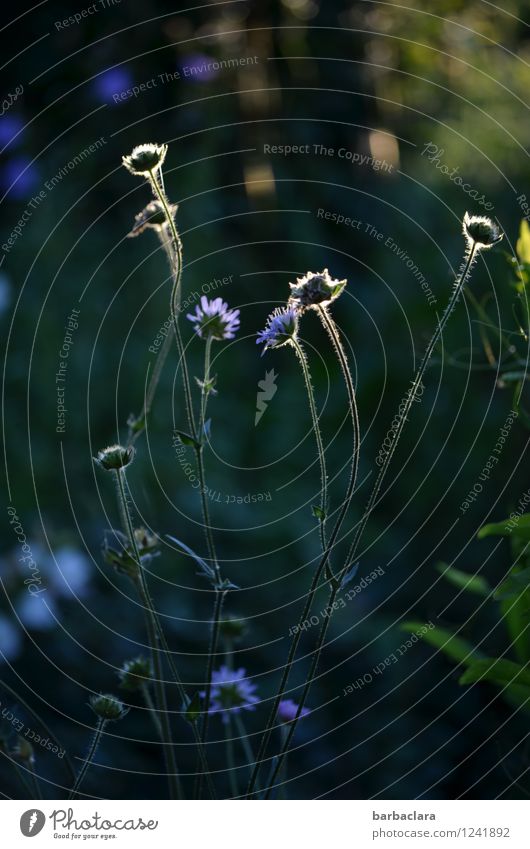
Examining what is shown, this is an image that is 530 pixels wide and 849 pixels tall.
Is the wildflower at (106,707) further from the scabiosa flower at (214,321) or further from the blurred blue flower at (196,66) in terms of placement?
Answer: the blurred blue flower at (196,66)

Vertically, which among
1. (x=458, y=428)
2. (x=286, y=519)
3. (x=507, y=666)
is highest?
(x=458, y=428)

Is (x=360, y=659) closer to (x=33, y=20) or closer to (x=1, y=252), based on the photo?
(x=1, y=252)

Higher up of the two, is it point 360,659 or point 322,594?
point 322,594

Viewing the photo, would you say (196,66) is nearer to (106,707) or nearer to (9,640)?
(9,640)

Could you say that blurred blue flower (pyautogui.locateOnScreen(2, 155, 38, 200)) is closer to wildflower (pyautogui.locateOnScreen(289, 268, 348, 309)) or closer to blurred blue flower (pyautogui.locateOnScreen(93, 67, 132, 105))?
blurred blue flower (pyautogui.locateOnScreen(93, 67, 132, 105))

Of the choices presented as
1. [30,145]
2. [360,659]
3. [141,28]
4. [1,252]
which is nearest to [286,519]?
[360,659]

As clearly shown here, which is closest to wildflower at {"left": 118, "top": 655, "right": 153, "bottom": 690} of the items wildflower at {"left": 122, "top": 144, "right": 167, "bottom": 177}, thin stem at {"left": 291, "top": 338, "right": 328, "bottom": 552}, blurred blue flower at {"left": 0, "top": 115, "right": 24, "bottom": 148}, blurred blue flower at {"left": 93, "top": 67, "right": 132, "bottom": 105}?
thin stem at {"left": 291, "top": 338, "right": 328, "bottom": 552}
